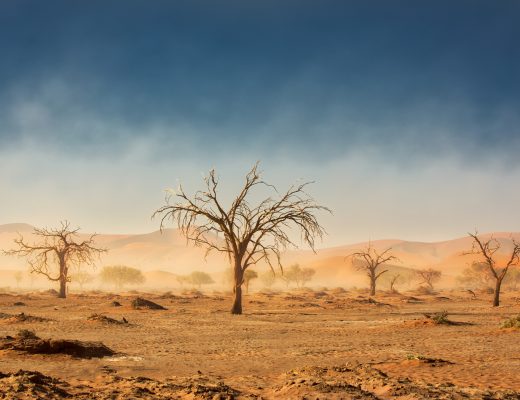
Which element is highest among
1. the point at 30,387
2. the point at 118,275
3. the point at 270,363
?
the point at 30,387

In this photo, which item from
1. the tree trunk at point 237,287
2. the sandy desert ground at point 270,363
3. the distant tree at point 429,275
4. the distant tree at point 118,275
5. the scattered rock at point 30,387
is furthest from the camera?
the distant tree at point 118,275

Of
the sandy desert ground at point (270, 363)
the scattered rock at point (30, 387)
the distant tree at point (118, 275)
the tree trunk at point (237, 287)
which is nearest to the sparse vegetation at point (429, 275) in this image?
the tree trunk at point (237, 287)

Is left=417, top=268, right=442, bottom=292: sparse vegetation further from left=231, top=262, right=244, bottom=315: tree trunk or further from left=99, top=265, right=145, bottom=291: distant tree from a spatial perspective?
left=99, top=265, right=145, bottom=291: distant tree

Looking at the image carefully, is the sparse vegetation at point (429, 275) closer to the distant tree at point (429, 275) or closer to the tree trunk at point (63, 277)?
the distant tree at point (429, 275)

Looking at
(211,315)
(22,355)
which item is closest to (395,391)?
(22,355)

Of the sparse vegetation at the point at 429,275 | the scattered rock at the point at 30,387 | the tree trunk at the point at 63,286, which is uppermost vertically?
the scattered rock at the point at 30,387

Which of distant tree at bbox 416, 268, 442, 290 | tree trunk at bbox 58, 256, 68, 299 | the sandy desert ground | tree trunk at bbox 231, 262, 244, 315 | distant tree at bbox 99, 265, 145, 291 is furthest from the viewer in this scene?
distant tree at bbox 99, 265, 145, 291

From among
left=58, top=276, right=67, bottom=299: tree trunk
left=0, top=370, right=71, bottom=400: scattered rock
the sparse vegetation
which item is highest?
left=0, top=370, right=71, bottom=400: scattered rock

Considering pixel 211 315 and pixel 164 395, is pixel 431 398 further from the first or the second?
pixel 211 315

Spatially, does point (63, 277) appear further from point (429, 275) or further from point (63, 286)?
point (429, 275)

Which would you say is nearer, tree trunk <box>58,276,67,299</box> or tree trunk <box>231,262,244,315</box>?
tree trunk <box>231,262,244,315</box>

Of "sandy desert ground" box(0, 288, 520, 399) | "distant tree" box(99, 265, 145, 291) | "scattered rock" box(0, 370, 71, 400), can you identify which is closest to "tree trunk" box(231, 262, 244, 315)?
"sandy desert ground" box(0, 288, 520, 399)

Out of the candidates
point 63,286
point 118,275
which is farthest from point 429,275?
point 118,275

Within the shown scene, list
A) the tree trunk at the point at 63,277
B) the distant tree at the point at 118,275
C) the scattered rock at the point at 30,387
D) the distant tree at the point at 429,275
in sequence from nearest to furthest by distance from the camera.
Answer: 1. the scattered rock at the point at 30,387
2. the tree trunk at the point at 63,277
3. the distant tree at the point at 429,275
4. the distant tree at the point at 118,275
